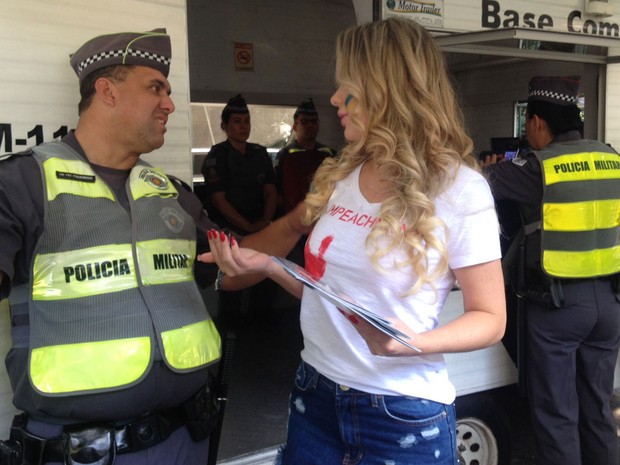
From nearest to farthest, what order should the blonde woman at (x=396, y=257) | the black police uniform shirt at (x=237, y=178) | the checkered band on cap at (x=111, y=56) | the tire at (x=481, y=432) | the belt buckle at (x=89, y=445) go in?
the blonde woman at (x=396, y=257) → the belt buckle at (x=89, y=445) → the checkered band on cap at (x=111, y=56) → the tire at (x=481, y=432) → the black police uniform shirt at (x=237, y=178)

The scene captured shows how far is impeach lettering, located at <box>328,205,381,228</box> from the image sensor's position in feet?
5.01

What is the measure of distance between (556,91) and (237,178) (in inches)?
114

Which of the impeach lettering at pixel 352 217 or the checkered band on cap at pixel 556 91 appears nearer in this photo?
the impeach lettering at pixel 352 217

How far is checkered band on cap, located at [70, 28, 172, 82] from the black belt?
1014 millimetres

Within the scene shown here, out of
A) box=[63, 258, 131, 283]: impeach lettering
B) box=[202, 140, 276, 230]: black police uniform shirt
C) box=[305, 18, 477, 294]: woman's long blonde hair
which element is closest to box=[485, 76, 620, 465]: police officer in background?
box=[305, 18, 477, 294]: woman's long blonde hair

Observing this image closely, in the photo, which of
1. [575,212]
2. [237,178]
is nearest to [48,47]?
[575,212]

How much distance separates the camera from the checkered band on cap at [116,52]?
1.85 m

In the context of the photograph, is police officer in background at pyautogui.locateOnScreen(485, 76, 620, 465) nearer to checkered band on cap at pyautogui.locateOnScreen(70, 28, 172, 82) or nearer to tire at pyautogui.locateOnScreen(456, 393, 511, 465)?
tire at pyautogui.locateOnScreen(456, 393, 511, 465)

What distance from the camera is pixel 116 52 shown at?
1857mm

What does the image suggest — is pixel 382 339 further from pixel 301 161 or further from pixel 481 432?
pixel 301 161

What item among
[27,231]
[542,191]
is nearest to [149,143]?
[27,231]

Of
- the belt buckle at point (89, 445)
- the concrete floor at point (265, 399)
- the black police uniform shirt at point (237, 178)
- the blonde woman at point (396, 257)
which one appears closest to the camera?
the blonde woman at point (396, 257)

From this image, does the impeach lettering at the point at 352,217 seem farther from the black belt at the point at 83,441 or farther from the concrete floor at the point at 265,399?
the concrete floor at the point at 265,399

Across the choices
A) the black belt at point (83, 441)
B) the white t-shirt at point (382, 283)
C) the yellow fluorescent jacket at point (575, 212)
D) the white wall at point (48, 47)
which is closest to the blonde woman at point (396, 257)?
the white t-shirt at point (382, 283)
